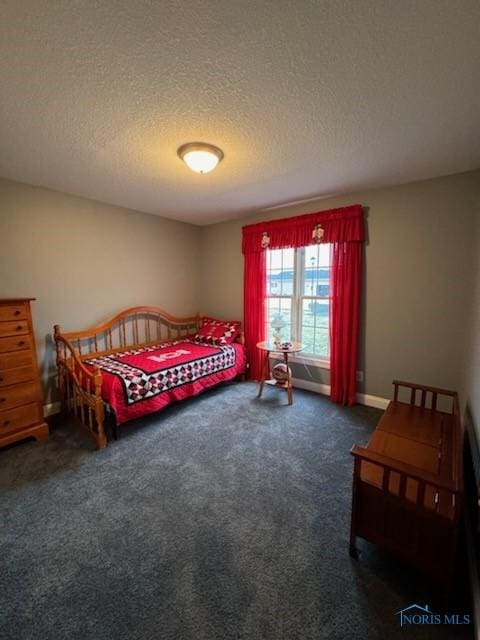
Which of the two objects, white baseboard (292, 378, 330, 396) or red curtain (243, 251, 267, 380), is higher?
red curtain (243, 251, 267, 380)

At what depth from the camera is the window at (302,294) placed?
10.8ft

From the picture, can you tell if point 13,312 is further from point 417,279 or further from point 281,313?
point 417,279

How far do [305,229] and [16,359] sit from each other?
10.2 feet

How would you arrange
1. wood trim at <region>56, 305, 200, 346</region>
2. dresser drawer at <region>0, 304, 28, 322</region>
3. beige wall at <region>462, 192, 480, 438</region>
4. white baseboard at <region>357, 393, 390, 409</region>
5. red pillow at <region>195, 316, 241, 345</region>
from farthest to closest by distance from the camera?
red pillow at <region>195, 316, 241, 345</region> → wood trim at <region>56, 305, 200, 346</region> → white baseboard at <region>357, 393, 390, 409</region> → dresser drawer at <region>0, 304, 28, 322</region> → beige wall at <region>462, 192, 480, 438</region>

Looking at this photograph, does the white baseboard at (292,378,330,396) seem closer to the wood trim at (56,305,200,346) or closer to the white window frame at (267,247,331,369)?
the white window frame at (267,247,331,369)

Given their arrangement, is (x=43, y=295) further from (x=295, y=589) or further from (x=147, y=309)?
(x=295, y=589)

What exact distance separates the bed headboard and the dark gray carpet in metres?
1.05

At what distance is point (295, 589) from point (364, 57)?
2362 millimetres

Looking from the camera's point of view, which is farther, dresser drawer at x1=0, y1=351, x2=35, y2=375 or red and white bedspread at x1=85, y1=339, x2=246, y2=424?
red and white bedspread at x1=85, y1=339, x2=246, y2=424

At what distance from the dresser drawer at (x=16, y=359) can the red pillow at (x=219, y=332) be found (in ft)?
6.62

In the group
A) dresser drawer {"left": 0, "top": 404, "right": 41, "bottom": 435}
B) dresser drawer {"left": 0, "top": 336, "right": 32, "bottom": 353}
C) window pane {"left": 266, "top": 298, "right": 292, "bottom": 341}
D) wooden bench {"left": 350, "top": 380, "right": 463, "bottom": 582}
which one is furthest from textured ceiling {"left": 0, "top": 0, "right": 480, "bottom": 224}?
dresser drawer {"left": 0, "top": 404, "right": 41, "bottom": 435}

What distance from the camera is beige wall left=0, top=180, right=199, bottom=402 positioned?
102 inches

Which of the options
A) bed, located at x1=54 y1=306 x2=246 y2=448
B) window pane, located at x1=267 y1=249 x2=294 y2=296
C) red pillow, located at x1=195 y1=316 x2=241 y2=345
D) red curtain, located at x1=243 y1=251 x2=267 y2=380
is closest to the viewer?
bed, located at x1=54 y1=306 x2=246 y2=448

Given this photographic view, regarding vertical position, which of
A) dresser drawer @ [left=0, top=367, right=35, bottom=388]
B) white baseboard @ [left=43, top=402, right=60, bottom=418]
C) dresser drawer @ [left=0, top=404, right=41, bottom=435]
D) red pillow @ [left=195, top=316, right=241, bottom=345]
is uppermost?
red pillow @ [left=195, top=316, right=241, bottom=345]
